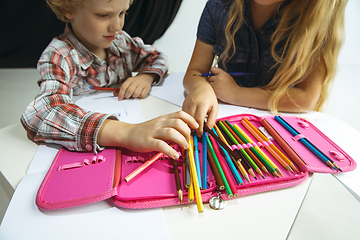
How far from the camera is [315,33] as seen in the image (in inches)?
21.7

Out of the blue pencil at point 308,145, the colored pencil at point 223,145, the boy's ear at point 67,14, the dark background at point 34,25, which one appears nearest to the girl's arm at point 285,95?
the blue pencil at point 308,145

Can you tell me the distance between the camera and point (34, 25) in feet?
5.49

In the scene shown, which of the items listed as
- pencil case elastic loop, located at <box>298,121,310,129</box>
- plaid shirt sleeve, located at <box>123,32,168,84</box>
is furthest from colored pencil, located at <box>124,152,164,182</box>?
plaid shirt sleeve, located at <box>123,32,168,84</box>

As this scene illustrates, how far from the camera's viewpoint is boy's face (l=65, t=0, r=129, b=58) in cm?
57

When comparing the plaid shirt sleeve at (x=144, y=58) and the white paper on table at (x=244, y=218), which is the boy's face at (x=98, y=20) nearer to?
the plaid shirt sleeve at (x=144, y=58)

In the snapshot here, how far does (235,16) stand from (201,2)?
4.90ft

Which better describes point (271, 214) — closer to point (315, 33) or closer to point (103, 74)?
point (315, 33)

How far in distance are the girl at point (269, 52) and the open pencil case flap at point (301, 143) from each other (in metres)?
0.09

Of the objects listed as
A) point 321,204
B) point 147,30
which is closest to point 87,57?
point 321,204

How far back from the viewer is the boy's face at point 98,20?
22.5 inches

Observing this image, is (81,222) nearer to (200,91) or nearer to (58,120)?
(58,120)

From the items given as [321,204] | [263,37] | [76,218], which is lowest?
[321,204]

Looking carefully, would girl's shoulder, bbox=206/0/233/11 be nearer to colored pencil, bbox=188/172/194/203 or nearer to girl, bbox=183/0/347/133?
girl, bbox=183/0/347/133

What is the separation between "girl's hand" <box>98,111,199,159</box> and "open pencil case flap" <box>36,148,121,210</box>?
1.0 inches
